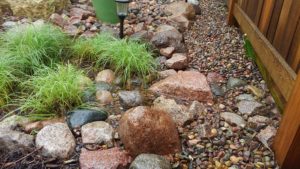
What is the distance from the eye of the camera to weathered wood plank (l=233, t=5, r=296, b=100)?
1.69 m

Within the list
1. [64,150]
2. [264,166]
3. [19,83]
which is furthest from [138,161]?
[19,83]

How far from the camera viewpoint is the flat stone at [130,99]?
195 cm

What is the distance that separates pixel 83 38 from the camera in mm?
2674

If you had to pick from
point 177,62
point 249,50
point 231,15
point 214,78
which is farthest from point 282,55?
point 231,15

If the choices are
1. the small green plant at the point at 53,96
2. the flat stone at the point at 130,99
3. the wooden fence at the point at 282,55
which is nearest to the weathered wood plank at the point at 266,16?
the wooden fence at the point at 282,55

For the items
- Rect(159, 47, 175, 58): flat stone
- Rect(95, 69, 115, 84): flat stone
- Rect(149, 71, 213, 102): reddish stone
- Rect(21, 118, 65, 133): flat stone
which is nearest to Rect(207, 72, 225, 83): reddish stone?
Rect(149, 71, 213, 102): reddish stone

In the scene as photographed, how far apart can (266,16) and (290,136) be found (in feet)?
3.42

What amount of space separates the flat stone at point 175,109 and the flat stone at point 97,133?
1.16 feet

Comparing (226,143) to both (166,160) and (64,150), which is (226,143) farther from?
(64,150)

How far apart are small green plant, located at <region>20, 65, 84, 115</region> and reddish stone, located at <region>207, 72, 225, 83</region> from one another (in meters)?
0.96

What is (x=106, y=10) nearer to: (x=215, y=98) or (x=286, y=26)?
(x=215, y=98)

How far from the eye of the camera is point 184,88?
2.06 metres

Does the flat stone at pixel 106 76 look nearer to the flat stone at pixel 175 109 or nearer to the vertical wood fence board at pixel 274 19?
the flat stone at pixel 175 109

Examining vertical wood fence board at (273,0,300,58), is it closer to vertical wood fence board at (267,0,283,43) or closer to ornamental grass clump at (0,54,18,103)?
vertical wood fence board at (267,0,283,43)
